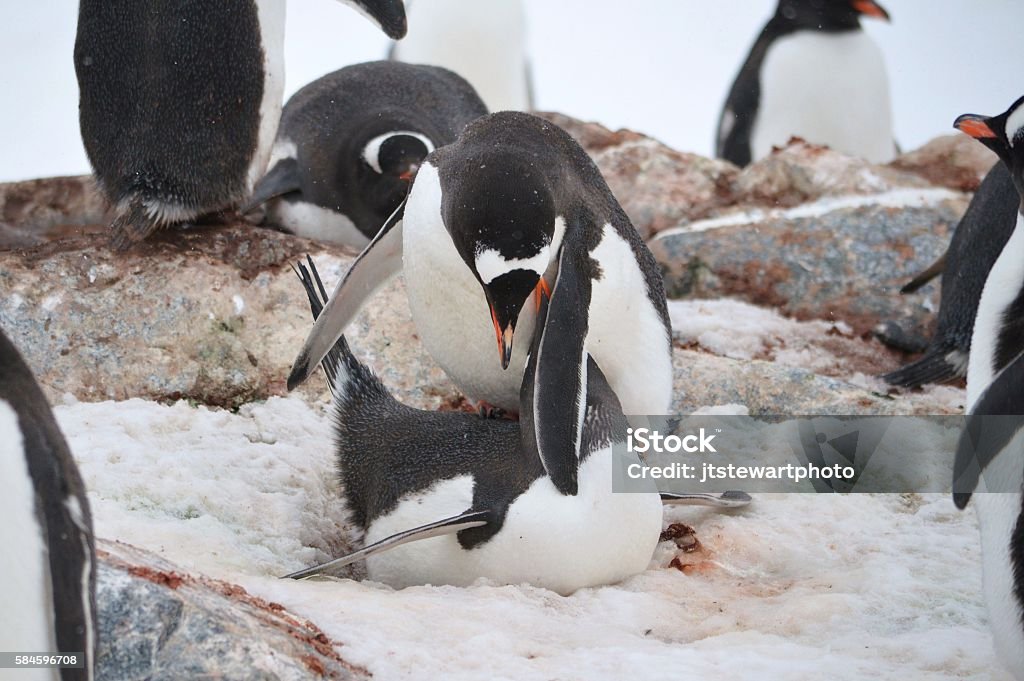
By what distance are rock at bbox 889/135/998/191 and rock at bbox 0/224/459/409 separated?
100.0 inches

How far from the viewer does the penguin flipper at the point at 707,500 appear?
2559 mm

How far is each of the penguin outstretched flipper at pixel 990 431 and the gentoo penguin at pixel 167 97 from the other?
2.14 metres

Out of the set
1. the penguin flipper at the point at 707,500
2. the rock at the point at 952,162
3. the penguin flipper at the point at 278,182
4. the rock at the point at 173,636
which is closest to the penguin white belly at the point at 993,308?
the penguin flipper at the point at 707,500

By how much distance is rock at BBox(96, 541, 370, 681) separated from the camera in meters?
1.43

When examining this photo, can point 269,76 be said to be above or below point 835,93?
above

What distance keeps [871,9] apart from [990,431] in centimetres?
518

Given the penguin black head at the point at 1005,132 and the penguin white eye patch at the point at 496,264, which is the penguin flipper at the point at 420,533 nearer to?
the penguin white eye patch at the point at 496,264

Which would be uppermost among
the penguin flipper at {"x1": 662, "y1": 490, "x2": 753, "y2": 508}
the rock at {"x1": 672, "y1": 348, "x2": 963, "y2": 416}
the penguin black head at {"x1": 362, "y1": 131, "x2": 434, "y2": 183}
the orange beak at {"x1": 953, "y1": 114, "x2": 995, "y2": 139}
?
the orange beak at {"x1": 953, "y1": 114, "x2": 995, "y2": 139}

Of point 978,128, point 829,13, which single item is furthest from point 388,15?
point 829,13

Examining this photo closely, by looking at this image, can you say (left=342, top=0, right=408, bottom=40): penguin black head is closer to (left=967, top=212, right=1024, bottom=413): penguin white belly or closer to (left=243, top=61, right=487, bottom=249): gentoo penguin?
(left=243, top=61, right=487, bottom=249): gentoo penguin

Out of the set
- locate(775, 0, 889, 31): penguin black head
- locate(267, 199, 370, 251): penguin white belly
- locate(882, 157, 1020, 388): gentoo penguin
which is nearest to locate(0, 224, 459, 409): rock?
locate(267, 199, 370, 251): penguin white belly

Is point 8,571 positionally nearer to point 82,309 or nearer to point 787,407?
point 82,309

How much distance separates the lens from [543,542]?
2.10m

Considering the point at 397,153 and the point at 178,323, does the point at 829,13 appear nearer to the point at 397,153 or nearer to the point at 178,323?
the point at 397,153
